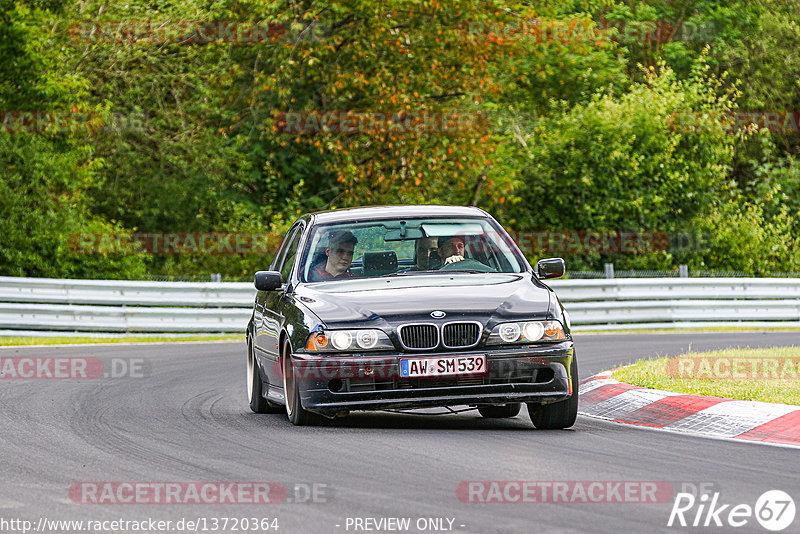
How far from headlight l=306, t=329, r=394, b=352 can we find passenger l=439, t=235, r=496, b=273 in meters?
1.49

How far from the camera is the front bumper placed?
9.59m

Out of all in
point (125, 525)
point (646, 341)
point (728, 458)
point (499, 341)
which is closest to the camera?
point (125, 525)

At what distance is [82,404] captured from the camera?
12.3 meters

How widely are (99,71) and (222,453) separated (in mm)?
22940

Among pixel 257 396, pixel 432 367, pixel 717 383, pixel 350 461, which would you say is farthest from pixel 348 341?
pixel 717 383

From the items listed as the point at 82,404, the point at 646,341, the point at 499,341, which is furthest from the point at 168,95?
the point at 499,341

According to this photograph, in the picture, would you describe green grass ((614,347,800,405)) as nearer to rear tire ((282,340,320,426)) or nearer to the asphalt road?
the asphalt road

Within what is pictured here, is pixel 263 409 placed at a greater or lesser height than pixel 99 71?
lesser

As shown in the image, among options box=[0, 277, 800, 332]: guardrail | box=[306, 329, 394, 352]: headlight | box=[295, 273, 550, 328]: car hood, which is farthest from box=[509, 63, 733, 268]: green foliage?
box=[306, 329, 394, 352]: headlight

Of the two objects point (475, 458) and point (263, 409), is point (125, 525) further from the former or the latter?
point (263, 409)

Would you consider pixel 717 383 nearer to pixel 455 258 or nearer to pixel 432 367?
pixel 455 258

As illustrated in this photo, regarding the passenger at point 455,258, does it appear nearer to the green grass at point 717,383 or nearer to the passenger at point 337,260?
the passenger at point 337,260

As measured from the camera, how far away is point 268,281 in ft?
36.2

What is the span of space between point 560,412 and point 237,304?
1410 centimetres
